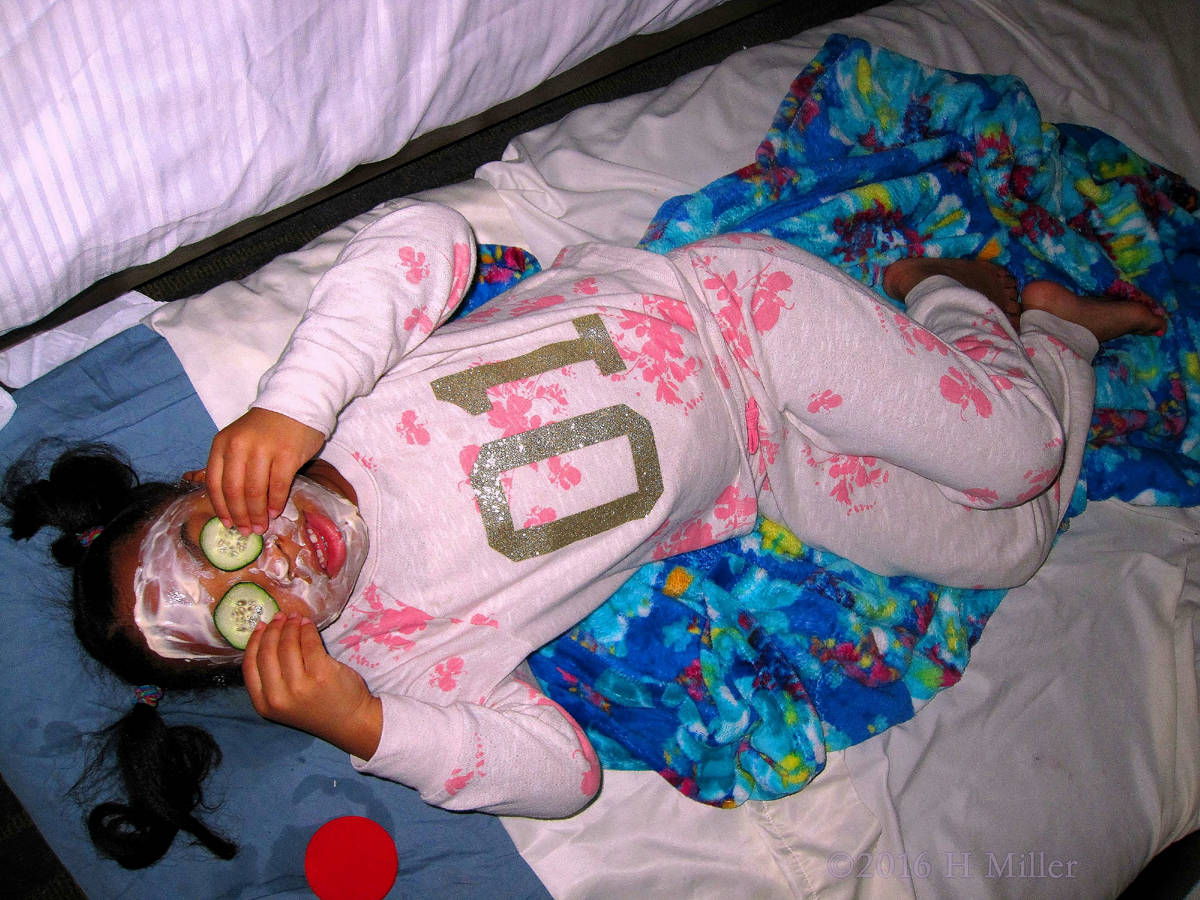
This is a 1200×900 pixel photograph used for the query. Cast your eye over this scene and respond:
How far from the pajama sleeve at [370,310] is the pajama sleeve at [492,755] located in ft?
1.24

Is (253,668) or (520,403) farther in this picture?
(520,403)

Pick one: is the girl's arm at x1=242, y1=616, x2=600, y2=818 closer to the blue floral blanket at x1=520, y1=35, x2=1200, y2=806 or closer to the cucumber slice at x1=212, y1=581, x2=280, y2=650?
the cucumber slice at x1=212, y1=581, x2=280, y2=650

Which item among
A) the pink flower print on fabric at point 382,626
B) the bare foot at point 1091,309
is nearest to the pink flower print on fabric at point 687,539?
the pink flower print on fabric at point 382,626

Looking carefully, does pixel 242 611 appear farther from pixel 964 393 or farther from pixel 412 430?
pixel 964 393

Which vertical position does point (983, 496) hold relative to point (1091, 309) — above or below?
below

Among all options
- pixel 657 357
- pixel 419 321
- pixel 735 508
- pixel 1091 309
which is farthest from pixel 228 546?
pixel 1091 309

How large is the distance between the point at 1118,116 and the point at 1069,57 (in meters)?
0.16

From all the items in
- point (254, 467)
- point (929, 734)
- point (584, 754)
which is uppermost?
point (254, 467)

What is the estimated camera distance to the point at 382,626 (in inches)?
39.5

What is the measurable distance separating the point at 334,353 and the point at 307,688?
39 centimetres

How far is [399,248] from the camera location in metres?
0.97

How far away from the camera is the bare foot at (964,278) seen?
129 centimetres

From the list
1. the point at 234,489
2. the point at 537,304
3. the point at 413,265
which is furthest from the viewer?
the point at 537,304

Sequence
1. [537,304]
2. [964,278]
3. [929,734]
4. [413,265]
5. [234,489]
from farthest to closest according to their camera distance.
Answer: [964,278]
[929,734]
[537,304]
[413,265]
[234,489]
